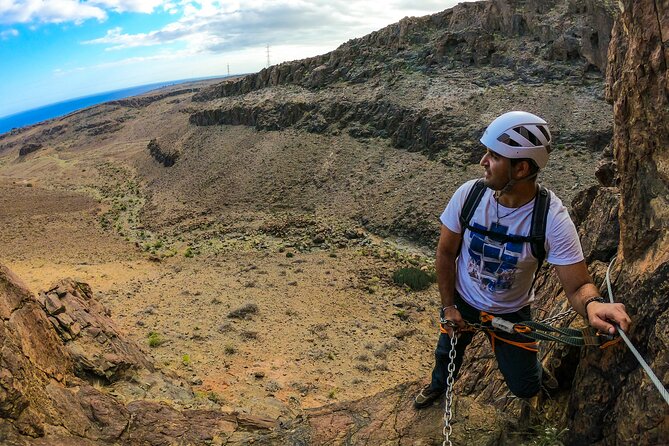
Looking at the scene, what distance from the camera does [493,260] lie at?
421 cm

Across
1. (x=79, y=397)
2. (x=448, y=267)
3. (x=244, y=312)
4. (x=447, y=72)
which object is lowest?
(x=244, y=312)

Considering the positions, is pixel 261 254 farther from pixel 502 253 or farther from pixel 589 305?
pixel 589 305

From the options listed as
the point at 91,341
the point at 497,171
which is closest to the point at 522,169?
the point at 497,171

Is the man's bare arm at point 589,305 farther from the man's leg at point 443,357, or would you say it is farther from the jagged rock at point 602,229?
the jagged rock at point 602,229

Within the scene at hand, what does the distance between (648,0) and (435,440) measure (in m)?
4.56

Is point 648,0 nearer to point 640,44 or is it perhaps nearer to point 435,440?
point 640,44

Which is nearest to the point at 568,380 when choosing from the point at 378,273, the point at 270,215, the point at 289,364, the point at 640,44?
the point at 640,44

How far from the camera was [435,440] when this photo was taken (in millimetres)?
5020

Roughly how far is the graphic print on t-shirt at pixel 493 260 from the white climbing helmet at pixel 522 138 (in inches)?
24.8

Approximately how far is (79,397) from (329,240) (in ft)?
69.9

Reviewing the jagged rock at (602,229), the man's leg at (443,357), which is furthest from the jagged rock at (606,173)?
the man's leg at (443,357)

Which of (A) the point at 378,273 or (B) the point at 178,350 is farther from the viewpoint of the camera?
(A) the point at 378,273

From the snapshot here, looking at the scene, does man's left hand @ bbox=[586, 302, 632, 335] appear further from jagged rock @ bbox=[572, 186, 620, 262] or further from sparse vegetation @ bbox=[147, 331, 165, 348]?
sparse vegetation @ bbox=[147, 331, 165, 348]

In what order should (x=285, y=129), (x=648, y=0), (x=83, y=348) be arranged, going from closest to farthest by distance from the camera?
(x=648, y=0), (x=83, y=348), (x=285, y=129)
